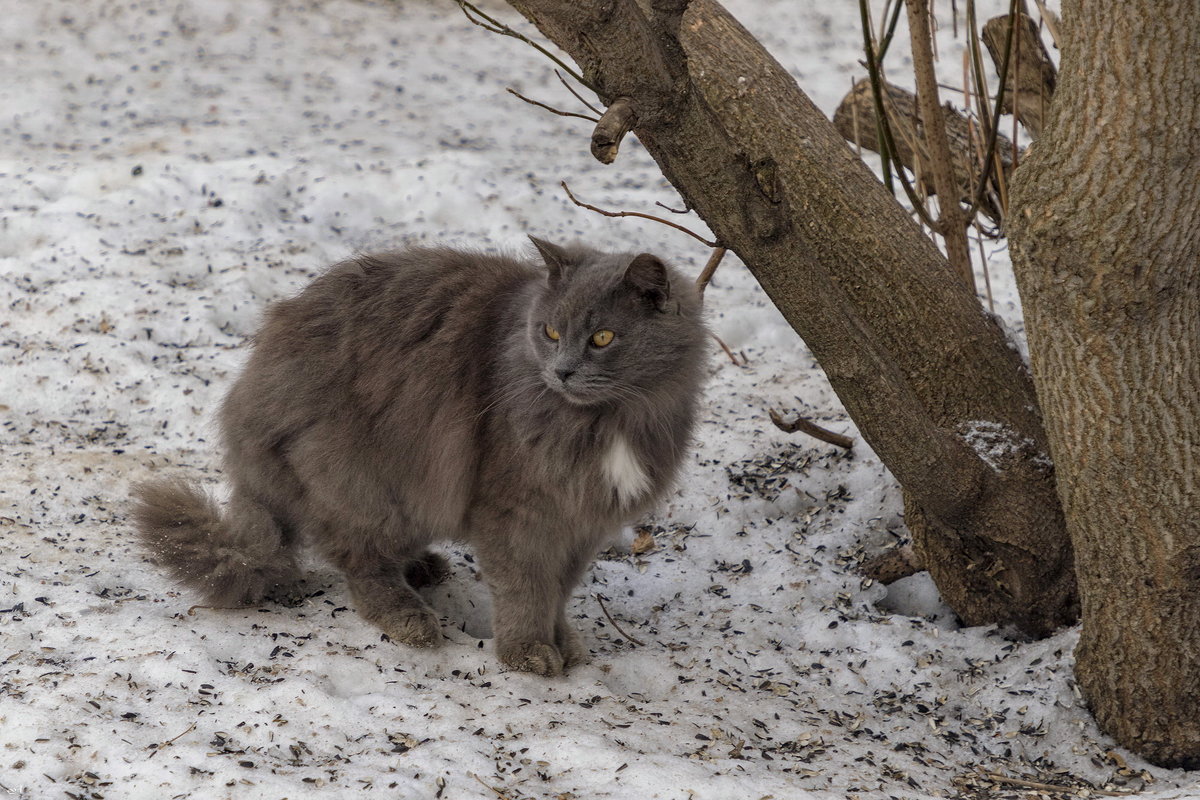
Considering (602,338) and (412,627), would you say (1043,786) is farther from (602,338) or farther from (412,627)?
(412,627)

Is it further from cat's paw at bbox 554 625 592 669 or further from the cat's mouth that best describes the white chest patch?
cat's paw at bbox 554 625 592 669

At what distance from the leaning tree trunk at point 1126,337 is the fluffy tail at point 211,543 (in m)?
2.26

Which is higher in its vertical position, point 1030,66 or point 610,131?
point 1030,66

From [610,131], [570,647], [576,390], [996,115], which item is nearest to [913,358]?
[996,115]

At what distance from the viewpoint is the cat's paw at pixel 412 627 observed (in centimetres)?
318

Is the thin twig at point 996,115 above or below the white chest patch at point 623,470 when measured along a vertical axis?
above

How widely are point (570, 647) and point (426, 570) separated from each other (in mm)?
658

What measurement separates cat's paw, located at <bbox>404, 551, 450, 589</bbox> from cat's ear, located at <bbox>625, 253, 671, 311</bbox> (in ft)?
4.11

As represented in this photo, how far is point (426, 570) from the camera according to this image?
3678 millimetres

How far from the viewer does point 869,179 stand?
10.4 ft

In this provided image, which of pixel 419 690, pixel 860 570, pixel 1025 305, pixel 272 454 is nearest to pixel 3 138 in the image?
pixel 272 454

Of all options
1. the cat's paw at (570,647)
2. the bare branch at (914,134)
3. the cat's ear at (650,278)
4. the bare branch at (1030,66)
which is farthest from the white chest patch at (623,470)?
the bare branch at (1030,66)

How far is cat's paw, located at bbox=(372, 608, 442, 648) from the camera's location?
3178 millimetres

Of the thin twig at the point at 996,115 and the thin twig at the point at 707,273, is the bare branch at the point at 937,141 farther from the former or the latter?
the thin twig at the point at 707,273
